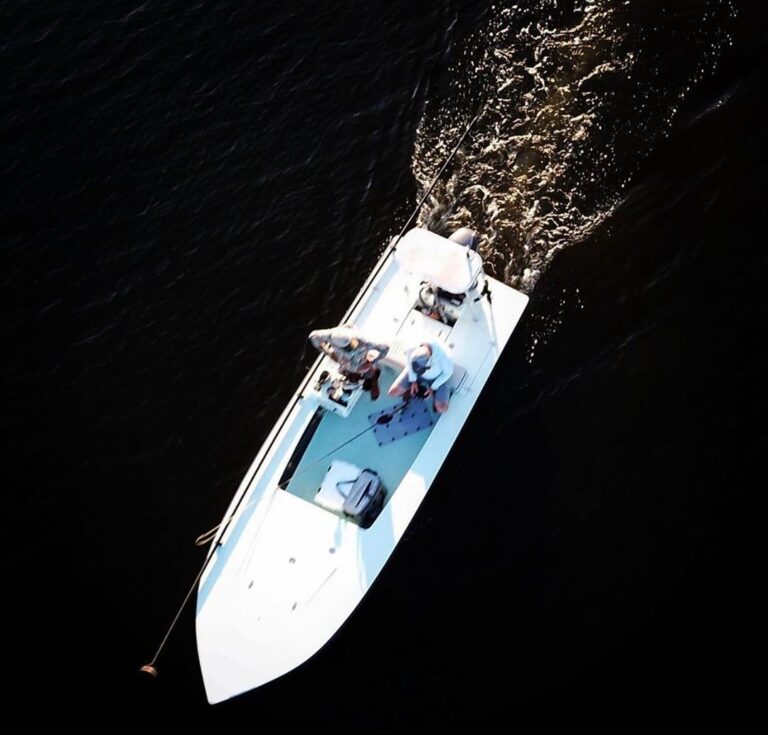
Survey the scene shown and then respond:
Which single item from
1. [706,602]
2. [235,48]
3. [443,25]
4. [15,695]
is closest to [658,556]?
[706,602]

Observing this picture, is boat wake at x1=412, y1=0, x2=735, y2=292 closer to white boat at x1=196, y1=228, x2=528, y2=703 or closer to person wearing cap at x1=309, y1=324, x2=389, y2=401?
white boat at x1=196, y1=228, x2=528, y2=703

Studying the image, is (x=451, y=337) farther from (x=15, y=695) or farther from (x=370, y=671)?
(x=15, y=695)

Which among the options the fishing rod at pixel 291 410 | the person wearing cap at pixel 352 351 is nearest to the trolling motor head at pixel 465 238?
the fishing rod at pixel 291 410

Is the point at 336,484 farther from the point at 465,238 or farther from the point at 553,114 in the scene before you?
the point at 553,114

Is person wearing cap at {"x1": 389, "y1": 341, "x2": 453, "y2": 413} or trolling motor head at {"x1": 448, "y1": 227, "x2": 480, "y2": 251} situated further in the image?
trolling motor head at {"x1": 448, "y1": 227, "x2": 480, "y2": 251}

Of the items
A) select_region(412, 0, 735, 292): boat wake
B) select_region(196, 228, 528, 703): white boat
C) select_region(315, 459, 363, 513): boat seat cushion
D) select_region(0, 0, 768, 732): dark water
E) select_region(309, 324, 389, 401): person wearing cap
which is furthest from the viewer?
select_region(412, 0, 735, 292): boat wake

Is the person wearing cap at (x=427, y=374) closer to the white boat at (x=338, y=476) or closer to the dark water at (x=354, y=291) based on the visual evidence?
the white boat at (x=338, y=476)

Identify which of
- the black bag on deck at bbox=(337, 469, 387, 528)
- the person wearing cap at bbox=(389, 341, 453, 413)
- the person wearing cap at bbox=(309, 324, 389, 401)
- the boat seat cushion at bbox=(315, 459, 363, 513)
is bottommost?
the black bag on deck at bbox=(337, 469, 387, 528)

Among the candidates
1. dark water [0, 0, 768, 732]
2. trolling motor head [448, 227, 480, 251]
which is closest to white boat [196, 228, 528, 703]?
trolling motor head [448, 227, 480, 251]
